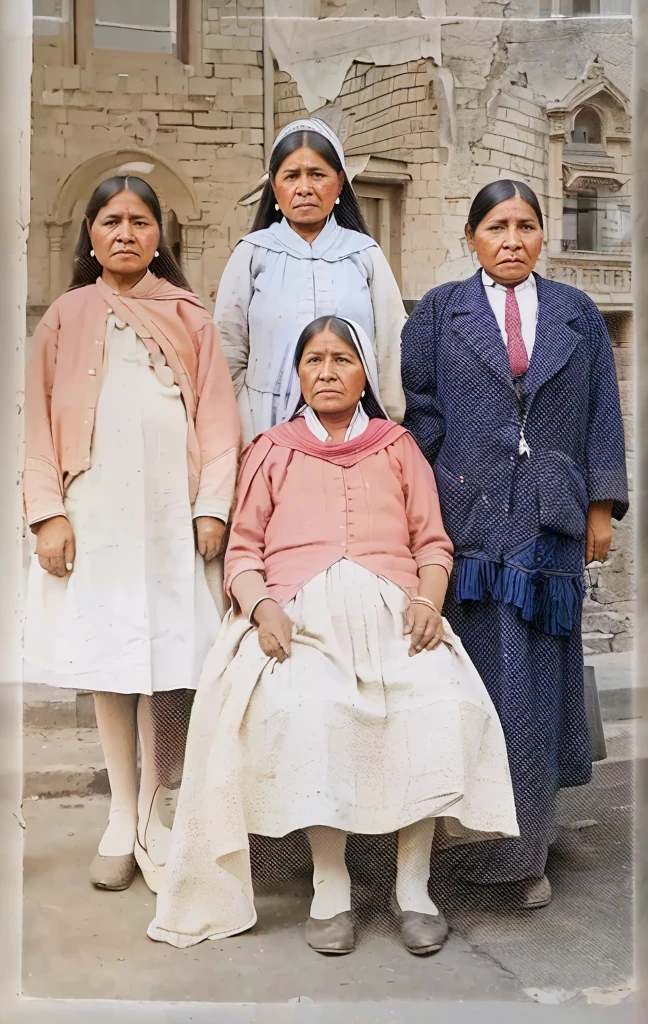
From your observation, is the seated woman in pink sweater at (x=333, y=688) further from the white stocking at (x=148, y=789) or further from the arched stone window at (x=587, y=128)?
the arched stone window at (x=587, y=128)

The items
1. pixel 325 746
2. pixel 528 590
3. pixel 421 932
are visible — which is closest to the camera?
pixel 325 746

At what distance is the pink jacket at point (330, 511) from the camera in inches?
132

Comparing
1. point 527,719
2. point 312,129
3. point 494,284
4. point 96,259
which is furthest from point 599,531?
point 96,259

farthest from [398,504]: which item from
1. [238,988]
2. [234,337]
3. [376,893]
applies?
[238,988]

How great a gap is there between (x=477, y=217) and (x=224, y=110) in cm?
80

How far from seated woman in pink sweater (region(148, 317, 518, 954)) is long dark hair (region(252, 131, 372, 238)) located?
1.23 ft

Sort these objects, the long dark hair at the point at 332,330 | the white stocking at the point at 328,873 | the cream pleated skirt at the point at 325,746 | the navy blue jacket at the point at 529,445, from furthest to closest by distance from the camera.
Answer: the navy blue jacket at the point at 529,445 → the long dark hair at the point at 332,330 → the white stocking at the point at 328,873 → the cream pleated skirt at the point at 325,746

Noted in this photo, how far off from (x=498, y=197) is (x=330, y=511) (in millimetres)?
1038

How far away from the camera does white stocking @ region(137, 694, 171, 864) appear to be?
11.4ft

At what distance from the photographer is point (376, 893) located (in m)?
3.34

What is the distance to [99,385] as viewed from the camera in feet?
11.2

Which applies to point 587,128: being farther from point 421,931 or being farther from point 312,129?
point 421,931

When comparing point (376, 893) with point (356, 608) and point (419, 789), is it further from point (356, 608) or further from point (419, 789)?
point (356, 608)

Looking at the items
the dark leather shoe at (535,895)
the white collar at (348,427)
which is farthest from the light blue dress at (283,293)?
the dark leather shoe at (535,895)
